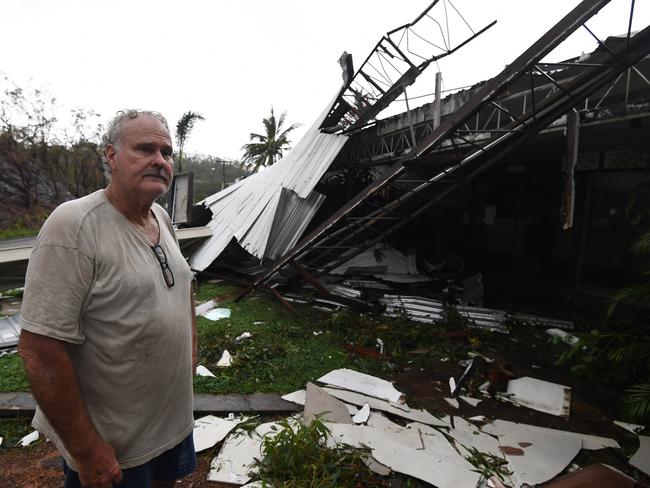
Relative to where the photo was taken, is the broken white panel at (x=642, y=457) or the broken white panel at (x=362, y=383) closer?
the broken white panel at (x=642, y=457)

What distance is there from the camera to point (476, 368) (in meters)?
4.15

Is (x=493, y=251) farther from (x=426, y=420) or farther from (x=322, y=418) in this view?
(x=322, y=418)

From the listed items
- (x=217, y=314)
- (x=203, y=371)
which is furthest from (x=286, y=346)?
(x=217, y=314)

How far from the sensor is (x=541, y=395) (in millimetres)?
3791

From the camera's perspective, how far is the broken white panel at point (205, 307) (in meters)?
6.29

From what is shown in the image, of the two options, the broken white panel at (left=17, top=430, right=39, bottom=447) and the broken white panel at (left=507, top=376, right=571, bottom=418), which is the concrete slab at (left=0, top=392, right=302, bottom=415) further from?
the broken white panel at (left=507, top=376, right=571, bottom=418)

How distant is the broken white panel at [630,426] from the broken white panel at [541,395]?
0.40m

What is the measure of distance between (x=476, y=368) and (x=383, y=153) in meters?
6.35

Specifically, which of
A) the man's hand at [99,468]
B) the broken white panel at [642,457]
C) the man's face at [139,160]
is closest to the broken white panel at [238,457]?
the man's hand at [99,468]

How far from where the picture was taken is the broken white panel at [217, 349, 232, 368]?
4246 millimetres

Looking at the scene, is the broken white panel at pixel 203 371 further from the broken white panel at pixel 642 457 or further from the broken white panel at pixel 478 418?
the broken white panel at pixel 642 457

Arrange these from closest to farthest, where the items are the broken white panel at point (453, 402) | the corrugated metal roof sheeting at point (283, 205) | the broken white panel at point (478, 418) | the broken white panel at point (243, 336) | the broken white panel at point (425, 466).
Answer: the broken white panel at point (425, 466), the broken white panel at point (478, 418), the broken white panel at point (453, 402), the broken white panel at point (243, 336), the corrugated metal roof sheeting at point (283, 205)

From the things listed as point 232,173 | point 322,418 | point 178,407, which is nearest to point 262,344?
point 322,418

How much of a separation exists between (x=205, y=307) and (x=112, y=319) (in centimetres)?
548
